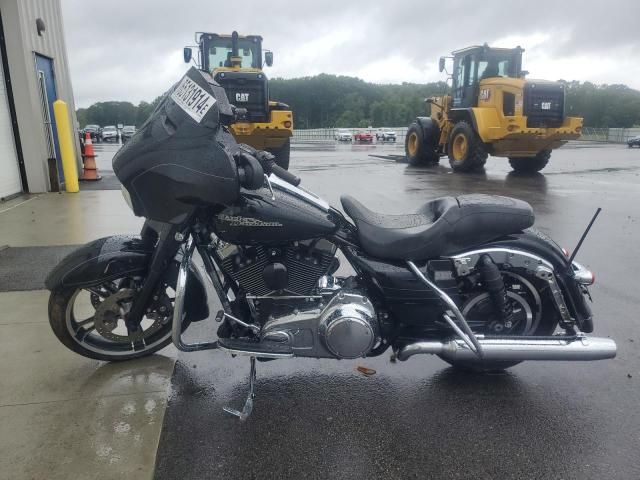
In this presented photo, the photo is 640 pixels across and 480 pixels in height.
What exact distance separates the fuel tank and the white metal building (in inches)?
308

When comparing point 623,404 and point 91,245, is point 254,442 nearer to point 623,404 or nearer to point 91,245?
point 91,245

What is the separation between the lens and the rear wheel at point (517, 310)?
2906mm

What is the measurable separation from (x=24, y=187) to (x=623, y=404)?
9905 mm

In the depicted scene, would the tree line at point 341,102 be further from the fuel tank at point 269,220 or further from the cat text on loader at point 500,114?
the fuel tank at point 269,220

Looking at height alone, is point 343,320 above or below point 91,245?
below

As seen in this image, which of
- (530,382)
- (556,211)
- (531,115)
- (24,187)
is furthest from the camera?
(531,115)

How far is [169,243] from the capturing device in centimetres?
279

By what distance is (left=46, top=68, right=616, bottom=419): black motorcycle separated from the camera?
253 cm

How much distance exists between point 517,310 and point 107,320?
245 centimetres

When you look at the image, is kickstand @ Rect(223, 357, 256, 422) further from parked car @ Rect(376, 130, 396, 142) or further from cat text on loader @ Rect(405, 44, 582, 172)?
parked car @ Rect(376, 130, 396, 142)

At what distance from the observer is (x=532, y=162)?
1404 centimetres

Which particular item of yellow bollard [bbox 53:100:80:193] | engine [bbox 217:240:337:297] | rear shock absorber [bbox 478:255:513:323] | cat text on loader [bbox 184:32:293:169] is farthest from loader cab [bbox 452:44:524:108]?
engine [bbox 217:240:337:297]

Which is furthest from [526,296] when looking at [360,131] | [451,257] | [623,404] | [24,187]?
[360,131]

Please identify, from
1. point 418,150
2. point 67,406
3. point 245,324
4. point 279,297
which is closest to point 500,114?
point 418,150
